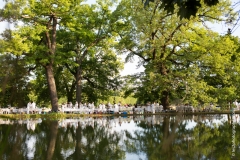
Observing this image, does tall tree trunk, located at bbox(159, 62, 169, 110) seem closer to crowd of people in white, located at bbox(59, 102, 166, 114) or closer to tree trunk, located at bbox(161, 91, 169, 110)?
tree trunk, located at bbox(161, 91, 169, 110)

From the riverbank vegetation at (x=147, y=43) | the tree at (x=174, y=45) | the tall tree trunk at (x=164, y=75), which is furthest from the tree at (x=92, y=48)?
the tall tree trunk at (x=164, y=75)

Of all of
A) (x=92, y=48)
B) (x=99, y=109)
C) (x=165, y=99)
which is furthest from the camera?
(x=92, y=48)

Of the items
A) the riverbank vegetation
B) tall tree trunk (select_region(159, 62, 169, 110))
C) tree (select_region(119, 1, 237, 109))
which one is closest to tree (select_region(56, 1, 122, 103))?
the riverbank vegetation

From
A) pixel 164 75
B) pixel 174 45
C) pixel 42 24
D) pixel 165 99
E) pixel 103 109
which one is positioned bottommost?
pixel 103 109

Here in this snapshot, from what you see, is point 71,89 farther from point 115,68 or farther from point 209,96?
point 209,96

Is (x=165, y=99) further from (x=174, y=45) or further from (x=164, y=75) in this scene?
(x=174, y=45)

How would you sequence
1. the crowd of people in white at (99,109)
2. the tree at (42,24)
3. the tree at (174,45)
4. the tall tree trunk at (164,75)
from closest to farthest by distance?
1. the tree at (42,24)
2. the tree at (174,45)
3. the crowd of people in white at (99,109)
4. the tall tree trunk at (164,75)

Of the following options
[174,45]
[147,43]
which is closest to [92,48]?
[147,43]

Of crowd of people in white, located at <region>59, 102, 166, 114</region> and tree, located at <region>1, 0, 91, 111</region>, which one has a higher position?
tree, located at <region>1, 0, 91, 111</region>

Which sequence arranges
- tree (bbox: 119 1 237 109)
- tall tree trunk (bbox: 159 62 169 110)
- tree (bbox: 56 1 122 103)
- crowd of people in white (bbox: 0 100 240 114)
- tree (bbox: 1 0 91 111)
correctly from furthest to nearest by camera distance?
tree (bbox: 56 1 122 103) < tall tree trunk (bbox: 159 62 169 110) < crowd of people in white (bbox: 0 100 240 114) < tree (bbox: 119 1 237 109) < tree (bbox: 1 0 91 111)

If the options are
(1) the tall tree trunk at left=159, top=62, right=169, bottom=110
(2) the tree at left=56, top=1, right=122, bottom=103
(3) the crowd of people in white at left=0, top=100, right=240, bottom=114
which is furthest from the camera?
(2) the tree at left=56, top=1, right=122, bottom=103

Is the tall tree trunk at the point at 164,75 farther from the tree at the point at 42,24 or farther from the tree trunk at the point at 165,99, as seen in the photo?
the tree at the point at 42,24

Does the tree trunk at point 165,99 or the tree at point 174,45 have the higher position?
the tree at point 174,45

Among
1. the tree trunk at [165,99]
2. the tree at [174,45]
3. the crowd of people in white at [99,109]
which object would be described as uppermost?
the tree at [174,45]
